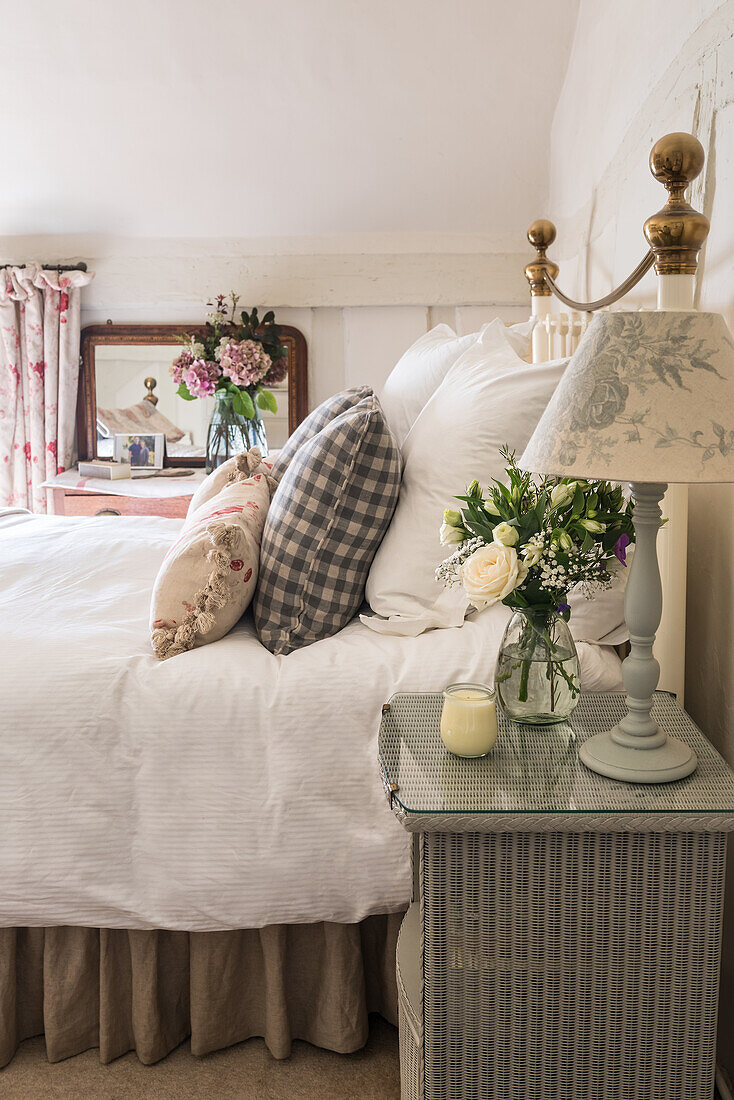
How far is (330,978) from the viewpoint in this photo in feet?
4.86

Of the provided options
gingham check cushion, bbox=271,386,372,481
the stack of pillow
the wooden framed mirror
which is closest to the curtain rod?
the wooden framed mirror

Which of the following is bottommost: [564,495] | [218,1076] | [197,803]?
[218,1076]

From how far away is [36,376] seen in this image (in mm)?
3955

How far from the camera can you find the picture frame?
4.05 meters

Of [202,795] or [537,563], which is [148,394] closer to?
[202,795]

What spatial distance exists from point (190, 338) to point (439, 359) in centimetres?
211

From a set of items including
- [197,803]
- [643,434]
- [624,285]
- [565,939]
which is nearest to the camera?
[643,434]

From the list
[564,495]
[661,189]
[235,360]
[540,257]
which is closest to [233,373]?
[235,360]

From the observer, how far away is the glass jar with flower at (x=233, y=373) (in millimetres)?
3697

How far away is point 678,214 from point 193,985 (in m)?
1.41

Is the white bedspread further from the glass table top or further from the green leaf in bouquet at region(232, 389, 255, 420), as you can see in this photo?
the green leaf in bouquet at region(232, 389, 255, 420)

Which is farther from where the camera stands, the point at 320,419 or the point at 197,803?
the point at 320,419

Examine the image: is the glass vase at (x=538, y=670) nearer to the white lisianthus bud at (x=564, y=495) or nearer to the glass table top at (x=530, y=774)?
the glass table top at (x=530, y=774)

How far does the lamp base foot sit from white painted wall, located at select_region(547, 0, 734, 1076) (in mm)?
233
